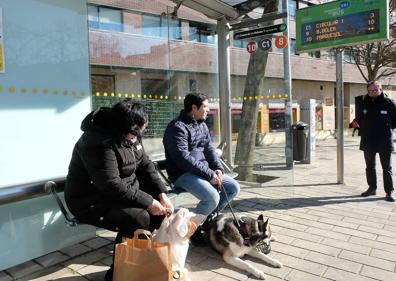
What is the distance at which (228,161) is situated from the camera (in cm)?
670

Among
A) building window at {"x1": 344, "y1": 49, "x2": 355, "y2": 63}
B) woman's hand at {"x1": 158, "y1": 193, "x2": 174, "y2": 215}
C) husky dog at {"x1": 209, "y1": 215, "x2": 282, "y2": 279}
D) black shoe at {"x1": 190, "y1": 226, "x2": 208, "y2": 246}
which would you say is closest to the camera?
woman's hand at {"x1": 158, "y1": 193, "x2": 174, "y2": 215}

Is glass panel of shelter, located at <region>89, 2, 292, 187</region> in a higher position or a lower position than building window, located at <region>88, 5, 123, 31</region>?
lower

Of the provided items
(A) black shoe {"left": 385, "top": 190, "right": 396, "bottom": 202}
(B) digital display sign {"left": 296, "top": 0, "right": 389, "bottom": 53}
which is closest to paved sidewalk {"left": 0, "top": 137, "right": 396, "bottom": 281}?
(A) black shoe {"left": 385, "top": 190, "right": 396, "bottom": 202}

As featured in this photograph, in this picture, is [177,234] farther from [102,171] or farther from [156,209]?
[102,171]

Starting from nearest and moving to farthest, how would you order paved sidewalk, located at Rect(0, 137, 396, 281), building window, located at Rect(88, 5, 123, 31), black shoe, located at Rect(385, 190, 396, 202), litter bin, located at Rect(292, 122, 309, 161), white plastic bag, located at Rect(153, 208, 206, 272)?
white plastic bag, located at Rect(153, 208, 206, 272)
paved sidewalk, located at Rect(0, 137, 396, 281)
building window, located at Rect(88, 5, 123, 31)
black shoe, located at Rect(385, 190, 396, 202)
litter bin, located at Rect(292, 122, 309, 161)

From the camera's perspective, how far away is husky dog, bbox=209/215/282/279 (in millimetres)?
3408

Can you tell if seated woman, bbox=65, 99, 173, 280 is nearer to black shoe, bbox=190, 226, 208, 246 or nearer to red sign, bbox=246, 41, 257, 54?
black shoe, bbox=190, 226, 208, 246

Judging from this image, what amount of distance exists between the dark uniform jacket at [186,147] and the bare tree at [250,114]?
2.54m

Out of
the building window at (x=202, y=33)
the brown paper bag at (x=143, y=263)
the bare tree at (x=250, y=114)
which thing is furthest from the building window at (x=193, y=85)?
the brown paper bag at (x=143, y=263)

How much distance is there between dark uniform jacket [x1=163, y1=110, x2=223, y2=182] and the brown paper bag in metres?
1.38

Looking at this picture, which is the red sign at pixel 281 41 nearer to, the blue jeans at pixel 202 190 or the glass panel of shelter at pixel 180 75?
the glass panel of shelter at pixel 180 75

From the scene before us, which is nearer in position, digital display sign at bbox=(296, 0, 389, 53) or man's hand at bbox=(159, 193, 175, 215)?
man's hand at bbox=(159, 193, 175, 215)

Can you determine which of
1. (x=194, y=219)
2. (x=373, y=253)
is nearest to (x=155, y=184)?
(x=194, y=219)

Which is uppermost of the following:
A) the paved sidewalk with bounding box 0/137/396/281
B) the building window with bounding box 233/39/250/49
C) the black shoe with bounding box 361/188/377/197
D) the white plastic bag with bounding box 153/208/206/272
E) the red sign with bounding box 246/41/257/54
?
the building window with bounding box 233/39/250/49
